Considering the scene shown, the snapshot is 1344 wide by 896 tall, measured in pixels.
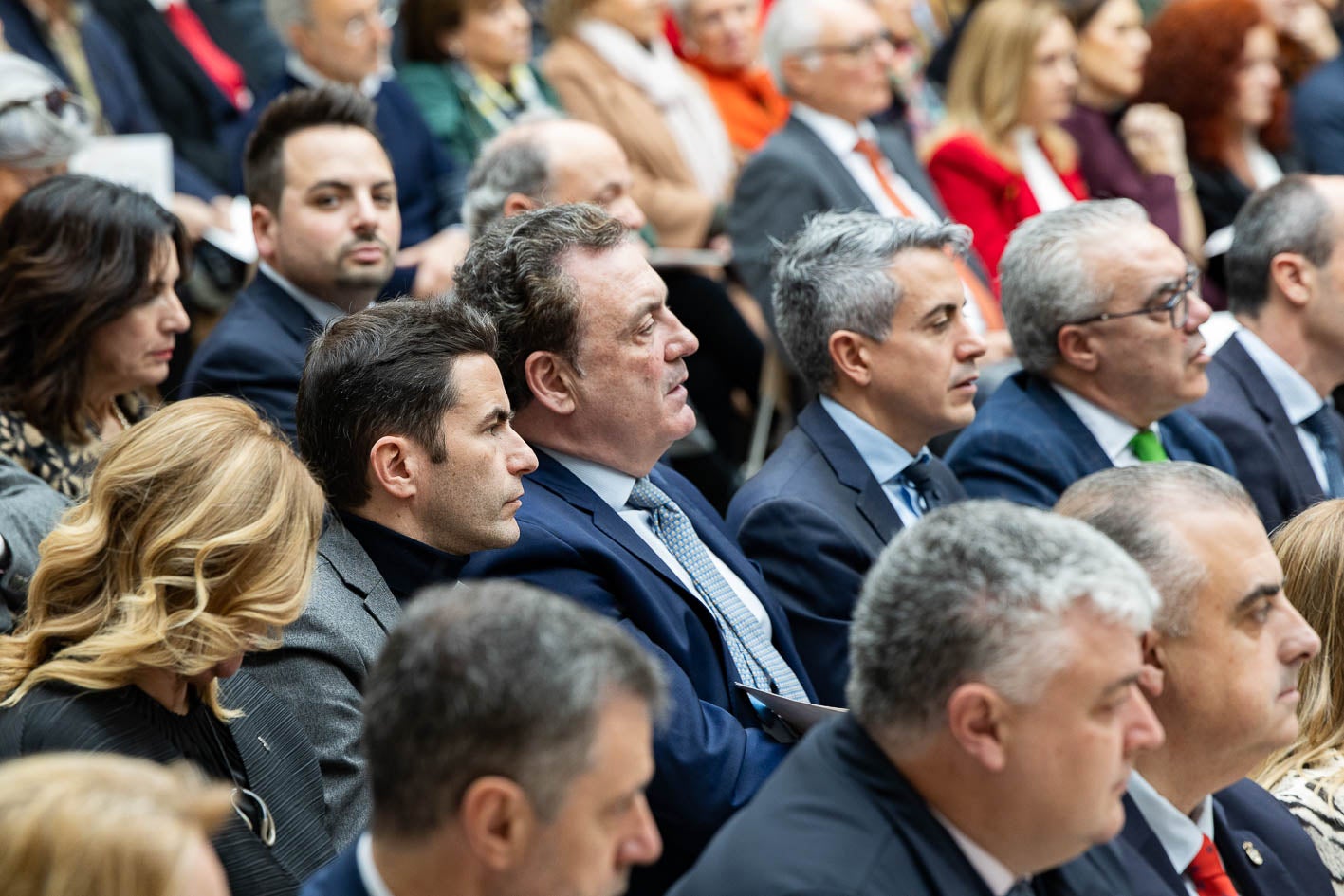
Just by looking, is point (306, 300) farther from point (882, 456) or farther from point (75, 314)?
point (882, 456)

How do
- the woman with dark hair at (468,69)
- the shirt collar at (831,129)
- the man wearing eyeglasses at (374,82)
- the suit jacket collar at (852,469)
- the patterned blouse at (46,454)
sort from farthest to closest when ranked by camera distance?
the woman with dark hair at (468,69) < the shirt collar at (831,129) < the man wearing eyeglasses at (374,82) < the suit jacket collar at (852,469) < the patterned blouse at (46,454)

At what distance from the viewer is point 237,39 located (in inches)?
255

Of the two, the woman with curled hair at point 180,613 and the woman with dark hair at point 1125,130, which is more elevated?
the woman with curled hair at point 180,613

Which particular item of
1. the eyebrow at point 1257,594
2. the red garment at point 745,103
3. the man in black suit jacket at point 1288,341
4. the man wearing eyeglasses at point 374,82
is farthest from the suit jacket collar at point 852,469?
the red garment at point 745,103

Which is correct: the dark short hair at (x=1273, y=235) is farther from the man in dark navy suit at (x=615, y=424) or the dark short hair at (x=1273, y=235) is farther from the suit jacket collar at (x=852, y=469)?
the man in dark navy suit at (x=615, y=424)

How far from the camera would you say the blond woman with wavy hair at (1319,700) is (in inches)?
107

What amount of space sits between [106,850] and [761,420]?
13.6 feet

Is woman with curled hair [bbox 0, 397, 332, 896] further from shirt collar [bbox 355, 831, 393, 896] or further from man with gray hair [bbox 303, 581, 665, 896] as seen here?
man with gray hair [bbox 303, 581, 665, 896]

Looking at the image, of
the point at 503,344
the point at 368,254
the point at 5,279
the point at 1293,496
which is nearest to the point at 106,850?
the point at 503,344

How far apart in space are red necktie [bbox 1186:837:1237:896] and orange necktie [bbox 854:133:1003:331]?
272cm

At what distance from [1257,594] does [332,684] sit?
1427 mm

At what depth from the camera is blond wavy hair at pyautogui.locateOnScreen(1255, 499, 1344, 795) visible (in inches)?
112

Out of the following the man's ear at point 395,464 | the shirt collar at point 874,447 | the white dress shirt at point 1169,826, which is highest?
the man's ear at point 395,464

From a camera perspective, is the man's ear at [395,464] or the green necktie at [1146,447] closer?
the man's ear at [395,464]
